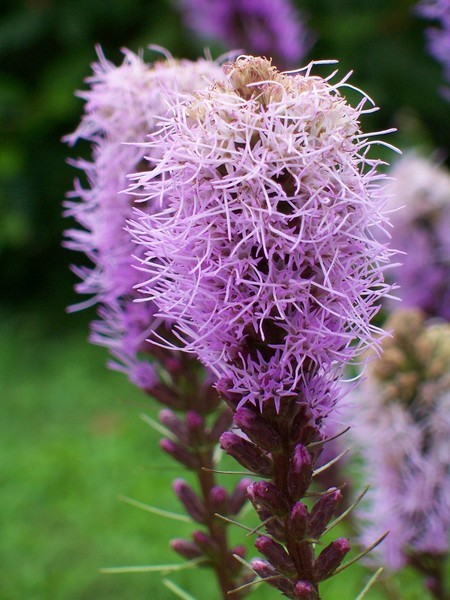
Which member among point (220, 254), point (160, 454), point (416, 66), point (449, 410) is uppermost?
point (416, 66)

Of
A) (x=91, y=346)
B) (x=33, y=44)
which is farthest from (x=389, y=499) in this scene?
(x=33, y=44)

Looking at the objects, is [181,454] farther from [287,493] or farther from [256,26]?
[256,26]

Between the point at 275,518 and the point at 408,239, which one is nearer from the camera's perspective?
the point at 275,518

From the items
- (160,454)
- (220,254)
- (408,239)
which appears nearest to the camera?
(220,254)

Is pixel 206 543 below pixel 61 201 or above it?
below

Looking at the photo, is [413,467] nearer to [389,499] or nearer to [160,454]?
[389,499]

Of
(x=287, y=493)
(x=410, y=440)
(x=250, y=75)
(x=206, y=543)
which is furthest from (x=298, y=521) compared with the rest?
(x=410, y=440)
